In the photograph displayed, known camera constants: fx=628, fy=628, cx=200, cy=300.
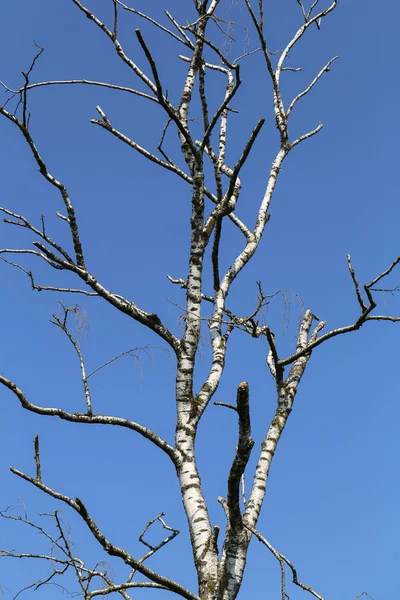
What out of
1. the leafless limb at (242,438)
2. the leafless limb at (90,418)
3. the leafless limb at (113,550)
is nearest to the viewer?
the leafless limb at (242,438)

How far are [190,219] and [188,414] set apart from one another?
7.10 ft

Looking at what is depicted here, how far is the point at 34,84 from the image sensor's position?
721cm

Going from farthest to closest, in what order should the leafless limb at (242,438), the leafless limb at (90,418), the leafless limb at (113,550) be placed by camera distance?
the leafless limb at (90,418) → the leafless limb at (113,550) → the leafless limb at (242,438)

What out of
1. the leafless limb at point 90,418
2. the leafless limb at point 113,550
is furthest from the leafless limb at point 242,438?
the leafless limb at point 90,418

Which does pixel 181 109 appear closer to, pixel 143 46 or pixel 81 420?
pixel 143 46

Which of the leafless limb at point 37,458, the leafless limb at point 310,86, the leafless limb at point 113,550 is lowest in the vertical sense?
the leafless limb at point 113,550

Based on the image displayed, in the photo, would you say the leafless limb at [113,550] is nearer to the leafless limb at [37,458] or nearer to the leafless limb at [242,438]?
the leafless limb at [37,458]

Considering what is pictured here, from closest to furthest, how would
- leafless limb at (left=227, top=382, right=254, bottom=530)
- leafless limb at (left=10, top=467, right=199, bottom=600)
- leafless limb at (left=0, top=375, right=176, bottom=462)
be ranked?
1. leafless limb at (left=227, top=382, right=254, bottom=530)
2. leafless limb at (left=10, top=467, right=199, bottom=600)
3. leafless limb at (left=0, top=375, right=176, bottom=462)

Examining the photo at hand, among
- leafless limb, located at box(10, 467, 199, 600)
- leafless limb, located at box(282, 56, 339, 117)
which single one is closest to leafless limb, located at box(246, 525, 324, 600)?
leafless limb, located at box(10, 467, 199, 600)

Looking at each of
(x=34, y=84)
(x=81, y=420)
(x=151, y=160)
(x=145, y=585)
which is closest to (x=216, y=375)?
→ (x=81, y=420)

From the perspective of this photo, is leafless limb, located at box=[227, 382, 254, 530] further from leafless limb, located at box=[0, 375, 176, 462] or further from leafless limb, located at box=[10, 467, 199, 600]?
leafless limb, located at box=[0, 375, 176, 462]

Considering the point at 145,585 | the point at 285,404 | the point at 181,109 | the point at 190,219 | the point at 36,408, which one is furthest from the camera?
the point at 181,109

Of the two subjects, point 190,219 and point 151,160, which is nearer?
point 190,219

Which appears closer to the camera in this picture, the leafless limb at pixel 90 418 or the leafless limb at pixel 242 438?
the leafless limb at pixel 242 438
